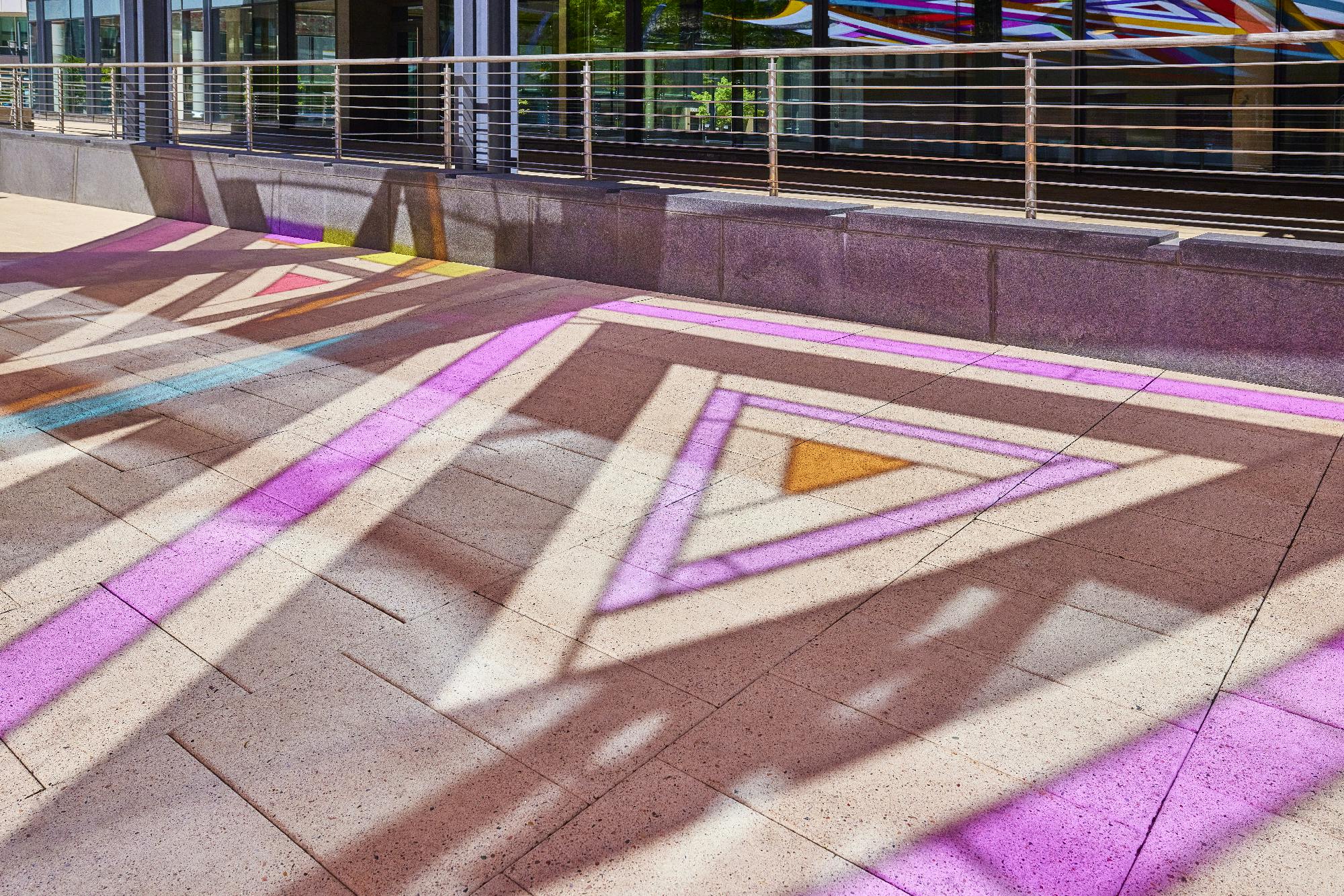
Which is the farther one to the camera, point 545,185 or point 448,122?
point 448,122

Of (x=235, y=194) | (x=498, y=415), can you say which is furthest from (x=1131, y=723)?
(x=235, y=194)

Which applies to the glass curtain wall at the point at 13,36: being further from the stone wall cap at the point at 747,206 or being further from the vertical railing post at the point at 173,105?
the stone wall cap at the point at 747,206

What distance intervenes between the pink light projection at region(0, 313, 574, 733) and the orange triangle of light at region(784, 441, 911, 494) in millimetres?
1971

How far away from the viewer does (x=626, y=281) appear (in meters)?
9.90

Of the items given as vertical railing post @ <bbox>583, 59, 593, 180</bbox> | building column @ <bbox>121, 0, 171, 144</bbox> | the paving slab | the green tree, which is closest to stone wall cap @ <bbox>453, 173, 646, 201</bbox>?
vertical railing post @ <bbox>583, 59, 593, 180</bbox>

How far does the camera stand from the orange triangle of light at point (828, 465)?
5.25 m

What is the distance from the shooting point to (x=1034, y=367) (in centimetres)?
711

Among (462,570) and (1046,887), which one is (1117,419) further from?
(1046,887)

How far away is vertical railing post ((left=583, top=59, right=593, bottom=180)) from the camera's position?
10062 millimetres

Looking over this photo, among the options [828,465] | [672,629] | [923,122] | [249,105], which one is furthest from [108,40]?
[672,629]

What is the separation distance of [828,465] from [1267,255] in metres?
2.95

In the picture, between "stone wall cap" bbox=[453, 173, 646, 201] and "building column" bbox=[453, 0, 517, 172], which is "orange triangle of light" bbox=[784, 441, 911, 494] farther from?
"building column" bbox=[453, 0, 517, 172]

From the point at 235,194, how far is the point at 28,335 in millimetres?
6436

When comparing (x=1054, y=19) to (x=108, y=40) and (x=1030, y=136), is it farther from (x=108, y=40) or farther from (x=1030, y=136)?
(x=108, y=40)
